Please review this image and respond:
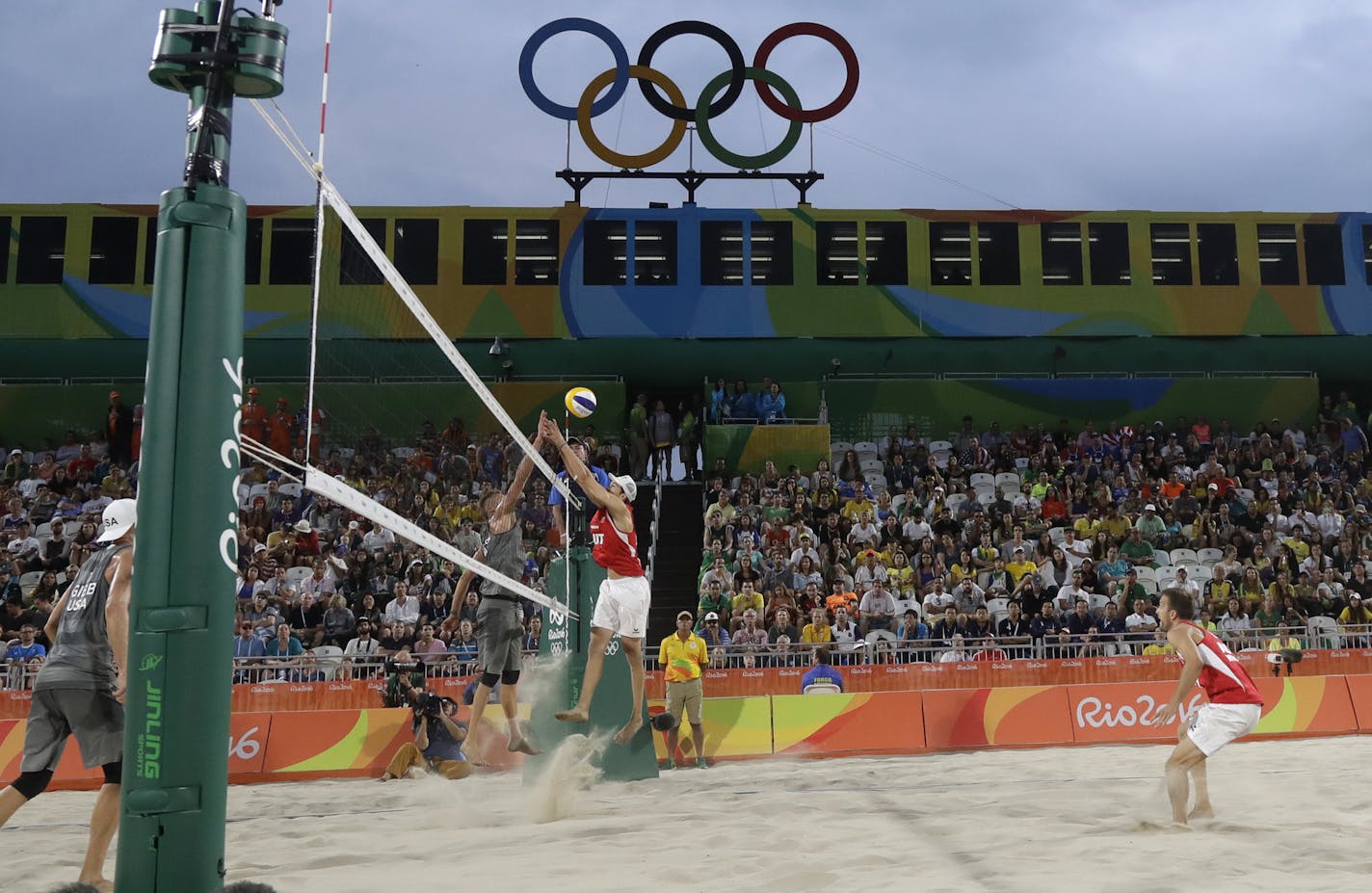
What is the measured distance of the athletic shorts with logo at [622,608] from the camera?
7.69 m

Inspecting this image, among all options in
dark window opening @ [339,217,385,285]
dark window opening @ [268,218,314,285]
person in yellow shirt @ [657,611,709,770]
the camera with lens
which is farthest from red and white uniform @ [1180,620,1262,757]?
dark window opening @ [268,218,314,285]

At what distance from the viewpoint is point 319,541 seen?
13406 millimetres

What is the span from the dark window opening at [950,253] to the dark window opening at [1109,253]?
230 cm

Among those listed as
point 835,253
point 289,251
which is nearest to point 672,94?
point 835,253

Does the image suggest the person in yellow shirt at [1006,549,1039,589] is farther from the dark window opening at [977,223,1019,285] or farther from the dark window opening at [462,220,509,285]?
the dark window opening at [462,220,509,285]

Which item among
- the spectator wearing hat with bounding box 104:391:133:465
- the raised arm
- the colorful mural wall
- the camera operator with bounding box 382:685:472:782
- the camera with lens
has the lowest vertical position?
the camera operator with bounding box 382:685:472:782

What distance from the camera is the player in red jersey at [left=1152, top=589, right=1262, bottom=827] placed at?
6672 millimetres

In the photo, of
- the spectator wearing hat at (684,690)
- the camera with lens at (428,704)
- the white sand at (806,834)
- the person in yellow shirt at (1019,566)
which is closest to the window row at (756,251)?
the person in yellow shirt at (1019,566)

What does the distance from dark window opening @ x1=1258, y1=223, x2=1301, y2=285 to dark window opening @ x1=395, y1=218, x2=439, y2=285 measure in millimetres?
15106

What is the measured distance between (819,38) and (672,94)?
10.4ft

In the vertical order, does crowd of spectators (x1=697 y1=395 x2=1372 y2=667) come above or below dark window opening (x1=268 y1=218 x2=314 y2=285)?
below

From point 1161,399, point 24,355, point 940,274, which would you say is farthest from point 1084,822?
point 24,355

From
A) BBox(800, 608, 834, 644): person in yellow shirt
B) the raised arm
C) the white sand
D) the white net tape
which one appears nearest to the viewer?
the white net tape

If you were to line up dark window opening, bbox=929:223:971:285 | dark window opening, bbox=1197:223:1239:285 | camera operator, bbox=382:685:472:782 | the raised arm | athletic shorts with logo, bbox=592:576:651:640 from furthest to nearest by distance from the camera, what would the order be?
1. dark window opening, bbox=1197:223:1239:285
2. dark window opening, bbox=929:223:971:285
3. camera operator, bbox=382:685:472:782
4. athletic shorts with logo, bbox=592:576:651:640
5. the raised arm
